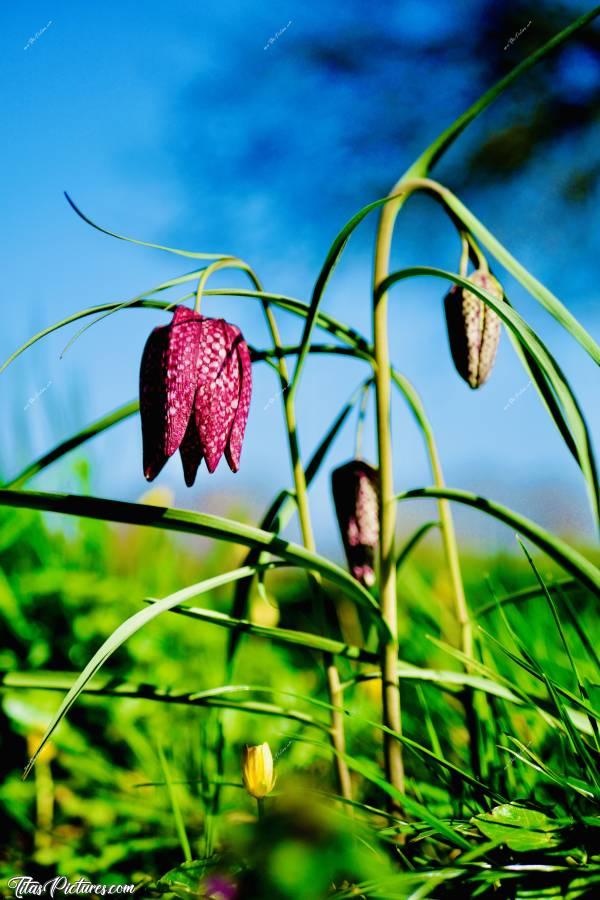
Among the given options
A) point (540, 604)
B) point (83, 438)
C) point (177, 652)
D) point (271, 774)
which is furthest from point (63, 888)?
point (540, 604)

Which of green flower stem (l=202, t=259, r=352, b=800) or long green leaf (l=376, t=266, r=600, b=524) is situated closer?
long green leaf (l=376, t=266, r=600, b=524)

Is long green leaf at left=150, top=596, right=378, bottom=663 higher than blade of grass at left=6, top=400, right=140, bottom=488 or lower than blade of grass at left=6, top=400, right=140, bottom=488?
lower

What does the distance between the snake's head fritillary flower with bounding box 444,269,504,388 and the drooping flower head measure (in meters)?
0.18

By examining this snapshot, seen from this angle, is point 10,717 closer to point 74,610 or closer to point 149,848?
point 74,610

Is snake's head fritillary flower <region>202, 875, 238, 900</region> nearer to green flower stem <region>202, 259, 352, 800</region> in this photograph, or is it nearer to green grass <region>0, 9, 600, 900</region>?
green grass <region>0, 9, 600, 900</region>

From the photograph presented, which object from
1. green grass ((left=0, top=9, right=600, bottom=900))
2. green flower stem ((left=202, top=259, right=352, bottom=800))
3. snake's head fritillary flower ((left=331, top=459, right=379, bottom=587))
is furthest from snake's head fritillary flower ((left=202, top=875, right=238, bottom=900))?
snake's head fritillary flower ((left=331, top=459, right=379, bottom=587))

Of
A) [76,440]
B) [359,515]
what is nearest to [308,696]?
[359,515]

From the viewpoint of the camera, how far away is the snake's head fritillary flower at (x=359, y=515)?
771mm

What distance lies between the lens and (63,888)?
2.46 ft

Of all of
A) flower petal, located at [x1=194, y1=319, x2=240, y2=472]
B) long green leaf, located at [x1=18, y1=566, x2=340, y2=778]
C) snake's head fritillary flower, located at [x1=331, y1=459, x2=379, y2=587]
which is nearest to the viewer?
long green leaf, located at [x1=18, y1=566, x2=340, y2=778]

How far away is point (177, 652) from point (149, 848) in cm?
40

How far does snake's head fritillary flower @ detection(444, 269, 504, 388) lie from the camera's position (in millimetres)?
702

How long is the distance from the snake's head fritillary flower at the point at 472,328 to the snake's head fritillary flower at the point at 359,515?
14 centimetres

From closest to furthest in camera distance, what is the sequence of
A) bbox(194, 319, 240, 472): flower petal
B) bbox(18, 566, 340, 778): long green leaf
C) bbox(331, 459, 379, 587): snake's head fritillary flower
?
bbox(18, 566, 340, 778): long green leaf → bbox(194, 319, 240, 472): flower petal → bbox(331, 459, 379, 587): snake's head fritillary flower
